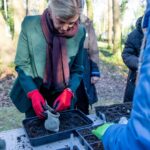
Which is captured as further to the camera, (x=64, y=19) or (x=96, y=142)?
(x=64, y=19)

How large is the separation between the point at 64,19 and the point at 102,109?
2.17ft

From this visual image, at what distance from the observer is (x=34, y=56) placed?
73.5 inches

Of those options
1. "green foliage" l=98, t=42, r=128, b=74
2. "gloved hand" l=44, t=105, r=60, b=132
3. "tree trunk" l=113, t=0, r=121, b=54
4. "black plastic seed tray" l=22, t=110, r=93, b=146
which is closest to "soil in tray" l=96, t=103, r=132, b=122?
"black plastic seed tray" l=22, t=110, r=93, b=146

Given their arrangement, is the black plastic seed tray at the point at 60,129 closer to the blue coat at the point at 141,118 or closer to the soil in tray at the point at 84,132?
the soil in tray at the point at 84,132

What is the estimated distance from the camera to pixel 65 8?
1.62 metres

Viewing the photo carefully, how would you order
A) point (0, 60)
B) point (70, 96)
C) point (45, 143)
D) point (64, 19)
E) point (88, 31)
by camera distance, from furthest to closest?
point (0, 60)
point (88, 31)
point (70, 96)
point (64, 19)
point (45, 143)

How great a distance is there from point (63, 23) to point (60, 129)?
2.09 feet

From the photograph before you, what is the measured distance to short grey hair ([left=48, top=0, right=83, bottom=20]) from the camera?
162 cm

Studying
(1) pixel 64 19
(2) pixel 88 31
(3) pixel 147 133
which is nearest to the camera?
(3) pixel 147 133

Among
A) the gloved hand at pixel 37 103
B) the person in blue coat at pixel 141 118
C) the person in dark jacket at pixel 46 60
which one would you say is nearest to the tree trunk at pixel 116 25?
the person in dark jacket at pixel 46 60

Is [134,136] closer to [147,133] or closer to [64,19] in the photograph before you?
[147,133]

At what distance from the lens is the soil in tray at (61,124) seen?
1.64m

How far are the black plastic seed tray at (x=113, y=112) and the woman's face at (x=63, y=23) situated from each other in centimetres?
57

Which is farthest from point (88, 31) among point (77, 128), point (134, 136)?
point (134, 136)
